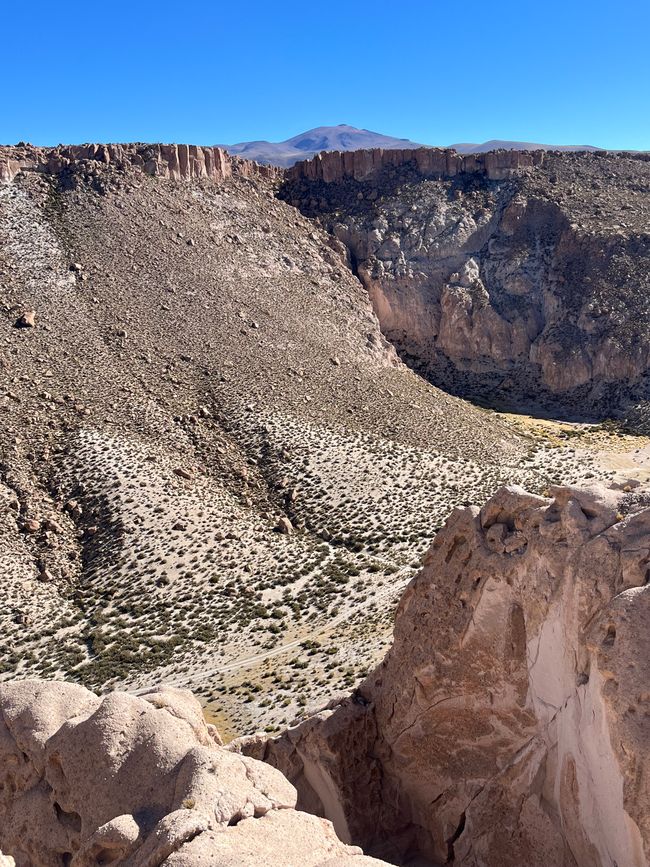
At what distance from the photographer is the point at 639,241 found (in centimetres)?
6519

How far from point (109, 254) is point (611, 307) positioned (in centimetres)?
3903

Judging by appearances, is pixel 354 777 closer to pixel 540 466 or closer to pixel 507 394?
pixel 540 466

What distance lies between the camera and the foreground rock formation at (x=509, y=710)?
9719mm

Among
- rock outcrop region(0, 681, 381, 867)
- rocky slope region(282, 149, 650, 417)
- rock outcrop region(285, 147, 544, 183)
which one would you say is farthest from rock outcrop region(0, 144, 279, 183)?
rock outcrop region(0, 681, 381, 867)

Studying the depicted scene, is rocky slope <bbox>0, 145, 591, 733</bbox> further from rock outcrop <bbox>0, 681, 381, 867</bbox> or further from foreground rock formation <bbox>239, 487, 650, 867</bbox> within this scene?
rock outcrop <bbox>0, 681, 381, 867</bbox>

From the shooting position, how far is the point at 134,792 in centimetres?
1074

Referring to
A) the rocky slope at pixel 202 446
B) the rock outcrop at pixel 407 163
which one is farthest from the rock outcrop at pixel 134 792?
the rock outcrop at pixel 407 163

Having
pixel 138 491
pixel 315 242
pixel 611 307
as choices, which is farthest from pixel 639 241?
pixel 138 491

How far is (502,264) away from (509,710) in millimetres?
59888

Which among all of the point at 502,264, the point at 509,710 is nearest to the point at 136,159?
the point at 502,264

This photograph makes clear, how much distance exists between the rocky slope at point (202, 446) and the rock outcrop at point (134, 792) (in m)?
11.1

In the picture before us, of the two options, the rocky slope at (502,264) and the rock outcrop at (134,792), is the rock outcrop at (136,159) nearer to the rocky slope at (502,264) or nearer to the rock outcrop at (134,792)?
the rocky slope at (502,264)

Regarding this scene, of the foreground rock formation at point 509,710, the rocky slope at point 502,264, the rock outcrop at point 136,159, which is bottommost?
the foreground rock formation at point 509,710

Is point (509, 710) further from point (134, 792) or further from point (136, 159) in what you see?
point (136, 159)
